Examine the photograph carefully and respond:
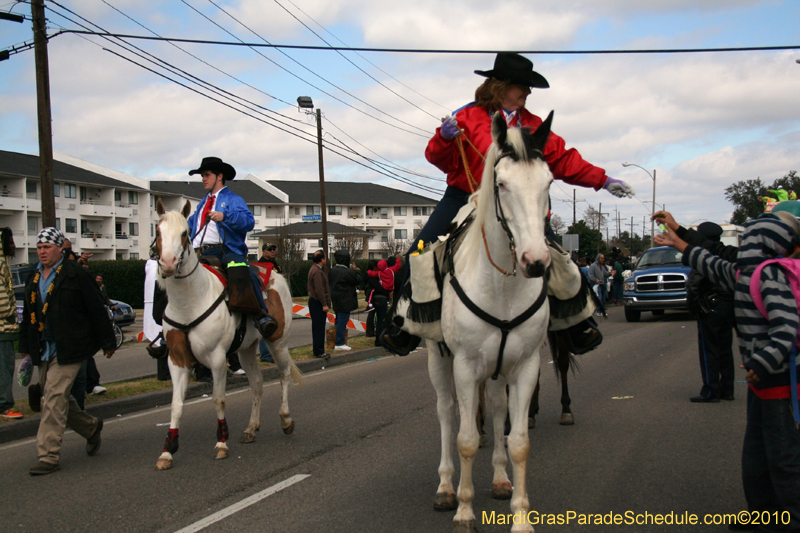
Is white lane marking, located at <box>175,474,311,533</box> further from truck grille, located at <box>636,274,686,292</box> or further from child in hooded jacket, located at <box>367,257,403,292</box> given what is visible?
truck grille, located at <box>636,274,686,292</box>

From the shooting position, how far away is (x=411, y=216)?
92.8m

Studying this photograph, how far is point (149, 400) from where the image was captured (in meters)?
9.32

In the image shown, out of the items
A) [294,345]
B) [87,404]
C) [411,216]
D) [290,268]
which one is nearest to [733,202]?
[411,216]

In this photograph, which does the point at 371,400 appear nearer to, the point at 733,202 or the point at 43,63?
the point at 43,63

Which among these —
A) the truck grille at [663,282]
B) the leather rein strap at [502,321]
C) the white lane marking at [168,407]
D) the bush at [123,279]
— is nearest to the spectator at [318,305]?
the white lane marking at [168,407]

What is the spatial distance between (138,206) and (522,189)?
71.8 m

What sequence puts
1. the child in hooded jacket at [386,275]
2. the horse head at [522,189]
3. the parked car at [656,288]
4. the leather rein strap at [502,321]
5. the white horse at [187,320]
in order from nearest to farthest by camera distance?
the horse head at [522,189] → the leather rein strap at [502,321] → the white horse at [187,320] → the child in hooded jacket at [386,275] → the parked car at [656,288]

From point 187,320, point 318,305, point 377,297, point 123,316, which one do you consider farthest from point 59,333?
point 123,316

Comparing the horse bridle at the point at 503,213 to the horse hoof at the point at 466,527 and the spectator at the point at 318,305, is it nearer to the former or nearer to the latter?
the horse hoof at the point at 466,527

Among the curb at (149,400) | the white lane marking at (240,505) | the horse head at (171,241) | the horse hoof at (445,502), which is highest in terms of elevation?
the horse head at (171,241)

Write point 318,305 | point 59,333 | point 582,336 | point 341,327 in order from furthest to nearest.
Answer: point 341,327 → point 318,305 → point 59,333 → point 582,336

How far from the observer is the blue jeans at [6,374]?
7664 mm

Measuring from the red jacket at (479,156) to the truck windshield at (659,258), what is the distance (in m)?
18.3

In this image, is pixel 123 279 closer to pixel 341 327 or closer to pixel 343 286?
pixel 341 327
